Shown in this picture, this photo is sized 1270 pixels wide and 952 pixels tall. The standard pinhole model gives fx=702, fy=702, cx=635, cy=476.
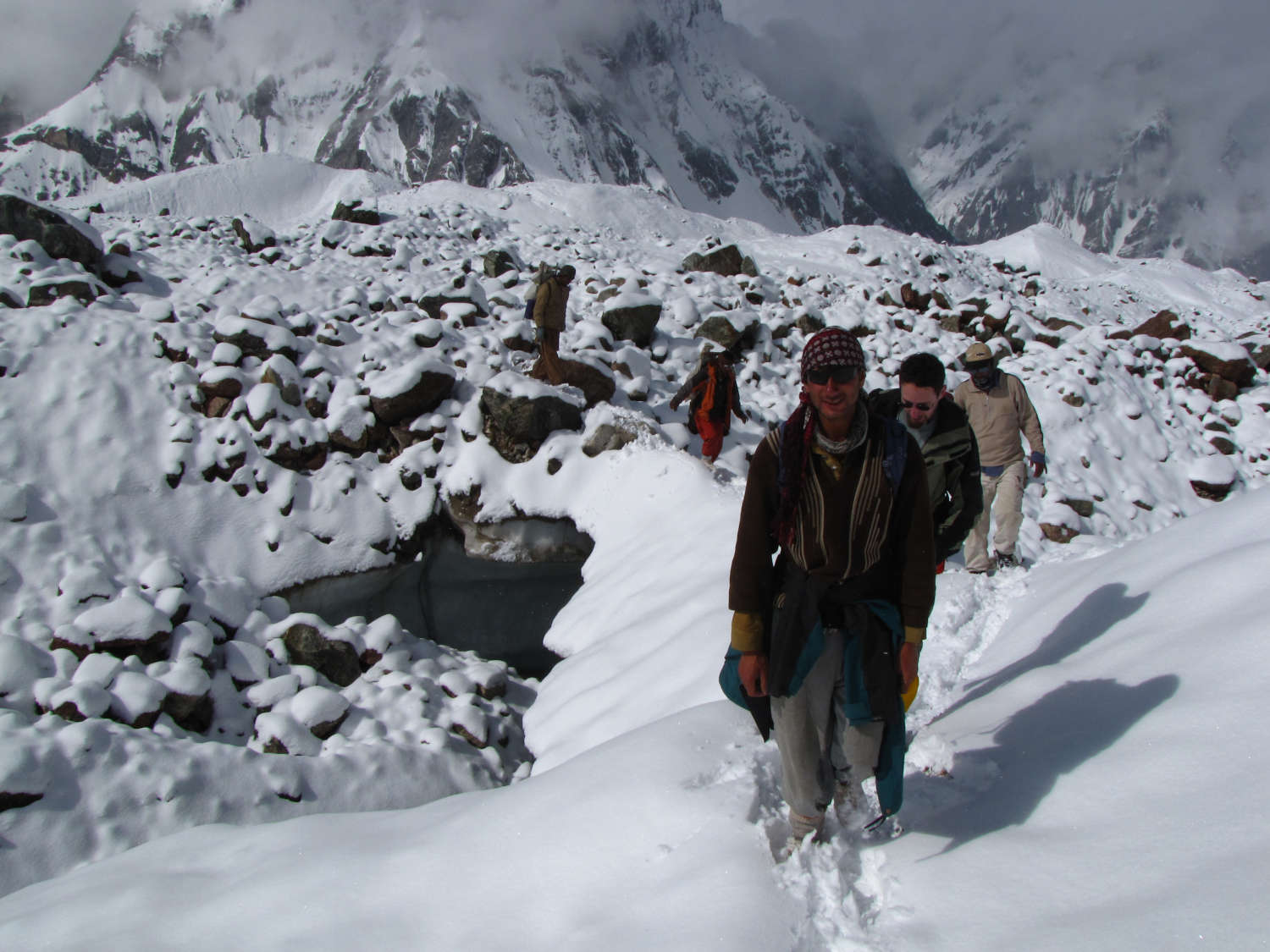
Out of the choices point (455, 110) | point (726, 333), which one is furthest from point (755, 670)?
point (455, 110)

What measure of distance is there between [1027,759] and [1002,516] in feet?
9.84

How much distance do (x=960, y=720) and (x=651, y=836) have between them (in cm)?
152

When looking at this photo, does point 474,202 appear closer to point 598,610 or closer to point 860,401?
point 598,610

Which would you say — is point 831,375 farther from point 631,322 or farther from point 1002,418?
point 631,322

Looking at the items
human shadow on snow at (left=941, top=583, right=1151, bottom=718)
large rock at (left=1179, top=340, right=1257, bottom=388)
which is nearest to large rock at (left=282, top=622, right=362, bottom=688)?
human shadow on snow at (left=941, top=583, right=1151, bottom=718)

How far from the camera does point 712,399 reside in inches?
293

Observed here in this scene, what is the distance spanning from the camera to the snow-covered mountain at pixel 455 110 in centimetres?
10194

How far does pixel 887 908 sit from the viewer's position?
6.17 feet

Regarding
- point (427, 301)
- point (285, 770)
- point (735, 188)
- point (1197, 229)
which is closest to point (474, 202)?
point (427, 301)

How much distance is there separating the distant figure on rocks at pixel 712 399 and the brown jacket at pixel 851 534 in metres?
5.47

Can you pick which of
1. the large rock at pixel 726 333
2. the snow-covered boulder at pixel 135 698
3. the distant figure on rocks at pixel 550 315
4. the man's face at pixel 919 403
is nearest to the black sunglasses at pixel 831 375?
the man's face at pixel 919 403

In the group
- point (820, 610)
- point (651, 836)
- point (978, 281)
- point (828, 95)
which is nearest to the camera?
point (820, 610)

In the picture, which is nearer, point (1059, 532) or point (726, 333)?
point (1059, 532)

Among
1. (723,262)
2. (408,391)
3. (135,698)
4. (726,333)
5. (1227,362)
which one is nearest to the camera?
(135,698)
